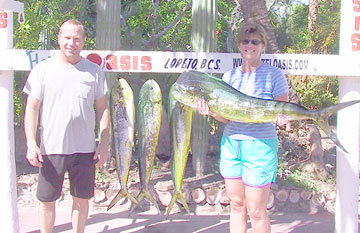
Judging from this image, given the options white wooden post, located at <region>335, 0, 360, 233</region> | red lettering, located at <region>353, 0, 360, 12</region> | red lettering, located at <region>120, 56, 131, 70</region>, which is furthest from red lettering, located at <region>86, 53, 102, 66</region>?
red lettering, located at <region>353, 0, 360, 12</region>

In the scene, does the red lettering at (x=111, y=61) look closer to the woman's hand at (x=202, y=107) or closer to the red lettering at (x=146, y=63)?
the red lettering at (x=146, y=63)

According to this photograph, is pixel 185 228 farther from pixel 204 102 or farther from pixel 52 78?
pixel 52 78

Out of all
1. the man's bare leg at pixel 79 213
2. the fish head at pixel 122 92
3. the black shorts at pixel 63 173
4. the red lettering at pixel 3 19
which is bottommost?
the man's bare leg at pixel 79 213

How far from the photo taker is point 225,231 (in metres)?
4.26

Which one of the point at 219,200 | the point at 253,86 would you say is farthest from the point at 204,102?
the point at 219,200

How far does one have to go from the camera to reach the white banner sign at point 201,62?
3611 mm

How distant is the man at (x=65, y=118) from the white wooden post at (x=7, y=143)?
49cm

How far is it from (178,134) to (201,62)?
0.64 metres

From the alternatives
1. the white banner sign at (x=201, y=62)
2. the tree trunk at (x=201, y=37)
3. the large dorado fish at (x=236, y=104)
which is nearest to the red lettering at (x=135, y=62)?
the white banner sign at (x=201, y=62)

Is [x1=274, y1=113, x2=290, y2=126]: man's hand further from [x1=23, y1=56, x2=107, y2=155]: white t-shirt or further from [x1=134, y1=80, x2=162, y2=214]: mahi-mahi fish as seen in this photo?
[x1=23, y1=56, x2=107, y2=155]: white t-shirt

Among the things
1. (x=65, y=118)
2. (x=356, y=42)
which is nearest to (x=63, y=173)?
(x=65, y=118)

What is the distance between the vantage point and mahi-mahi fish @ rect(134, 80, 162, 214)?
3.48 meters

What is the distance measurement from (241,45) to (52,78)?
1.33 meters

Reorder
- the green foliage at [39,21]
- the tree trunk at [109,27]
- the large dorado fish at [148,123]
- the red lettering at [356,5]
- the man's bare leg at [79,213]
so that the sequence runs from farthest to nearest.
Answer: the green foliage at [39,21], the tree trunk at [109,27], the red lettering at [356,5], the large dorado fish at [148,123], the man's bare leg at [79,213]
